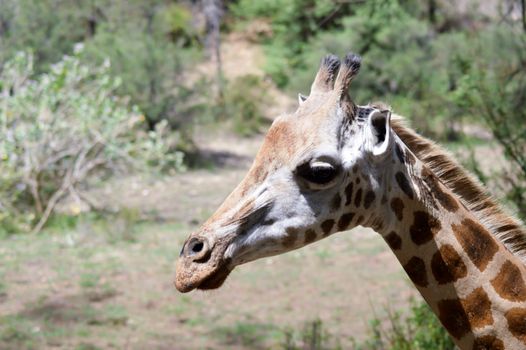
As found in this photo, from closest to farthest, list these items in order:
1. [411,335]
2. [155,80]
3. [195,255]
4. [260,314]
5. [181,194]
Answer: [195,255] < [411,335] < [260,314] < [181,194] < [155,80]

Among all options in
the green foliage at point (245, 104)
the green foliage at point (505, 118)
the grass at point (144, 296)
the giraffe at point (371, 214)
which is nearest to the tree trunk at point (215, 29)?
the green foliage at point (245, 104)

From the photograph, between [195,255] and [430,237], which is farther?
[430,237]

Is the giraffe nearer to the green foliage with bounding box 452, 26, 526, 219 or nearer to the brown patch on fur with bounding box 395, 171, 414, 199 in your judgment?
the brown patch on fur with bounding box 395, 171, 414, 199

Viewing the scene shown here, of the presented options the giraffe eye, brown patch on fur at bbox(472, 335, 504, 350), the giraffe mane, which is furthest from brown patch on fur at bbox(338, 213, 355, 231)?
brown patch on fur at bbox(472, 335, 504, 350)

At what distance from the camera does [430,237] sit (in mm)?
2469

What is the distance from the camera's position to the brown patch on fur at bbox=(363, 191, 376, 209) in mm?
2398

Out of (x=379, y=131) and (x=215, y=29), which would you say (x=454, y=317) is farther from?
(x=215, y=29)

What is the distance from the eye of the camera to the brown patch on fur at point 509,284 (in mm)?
2459

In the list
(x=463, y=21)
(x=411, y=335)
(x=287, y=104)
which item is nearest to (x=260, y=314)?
(x=411, y=335)

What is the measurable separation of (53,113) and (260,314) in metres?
4.89

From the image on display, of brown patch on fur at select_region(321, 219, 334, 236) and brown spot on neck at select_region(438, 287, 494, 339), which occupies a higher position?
brown patch on fur at select_region(321, 219, 334, 236)

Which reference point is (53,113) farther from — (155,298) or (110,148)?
(155,298)

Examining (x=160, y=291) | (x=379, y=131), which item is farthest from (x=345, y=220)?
(x=160, y=291)

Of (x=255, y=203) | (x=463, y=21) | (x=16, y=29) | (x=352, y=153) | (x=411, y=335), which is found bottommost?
(x=411, y=335)
